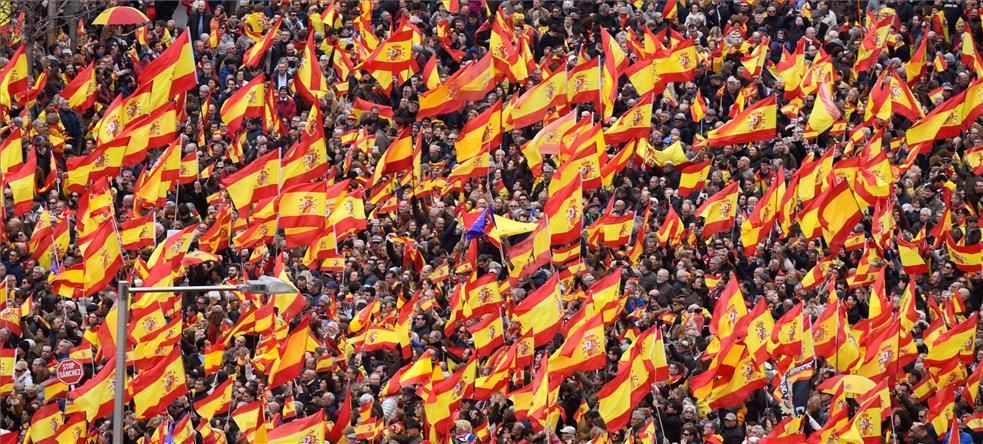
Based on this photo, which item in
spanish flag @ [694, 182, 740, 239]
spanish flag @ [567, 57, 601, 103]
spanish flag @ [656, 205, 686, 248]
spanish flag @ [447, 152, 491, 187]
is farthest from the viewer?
spanish flag @ [567, 57, 601, 103]

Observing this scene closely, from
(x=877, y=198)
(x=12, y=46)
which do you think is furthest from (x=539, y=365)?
(x=12, y=46)

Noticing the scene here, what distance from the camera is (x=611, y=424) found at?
2889 centimetres

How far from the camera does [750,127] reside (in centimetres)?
3584

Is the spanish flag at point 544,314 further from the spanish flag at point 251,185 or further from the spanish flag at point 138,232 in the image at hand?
the spanish flag at point 138,232

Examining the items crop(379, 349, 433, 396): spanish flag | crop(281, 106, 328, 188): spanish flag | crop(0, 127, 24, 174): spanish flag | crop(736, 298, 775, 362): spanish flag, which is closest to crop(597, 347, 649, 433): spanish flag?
crop(736, 298, 775, 362): spanish flag

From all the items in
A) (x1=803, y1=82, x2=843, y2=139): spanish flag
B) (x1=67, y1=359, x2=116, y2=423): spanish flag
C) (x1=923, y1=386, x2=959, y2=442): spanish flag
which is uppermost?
(x1=67, y1=359, x2=116, y2=423): spanish flag

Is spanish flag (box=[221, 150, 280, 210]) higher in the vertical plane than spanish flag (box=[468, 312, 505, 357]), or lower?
higher

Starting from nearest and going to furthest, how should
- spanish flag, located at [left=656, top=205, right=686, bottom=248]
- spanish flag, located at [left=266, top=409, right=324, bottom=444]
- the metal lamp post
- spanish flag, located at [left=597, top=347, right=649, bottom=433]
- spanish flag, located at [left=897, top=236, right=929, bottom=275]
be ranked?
1. the metal lamp post
2. spanish flag, located at [left=266, top=409, right=324, bottom=444]
3. spanish flag, located at [left=597, top=347, right=649, bottom=433]
4. spanish flag, located at [left=897, top=236, right=929, bottom=275]
5. spanish flag, located at [left=656, top=205, right=686, bottom=248]

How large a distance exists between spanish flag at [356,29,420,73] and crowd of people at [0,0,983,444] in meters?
0.25

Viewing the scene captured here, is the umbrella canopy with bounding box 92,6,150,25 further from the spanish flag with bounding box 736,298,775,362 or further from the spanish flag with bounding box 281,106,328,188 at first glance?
the spanish flag with bounding box 736,298,775,362

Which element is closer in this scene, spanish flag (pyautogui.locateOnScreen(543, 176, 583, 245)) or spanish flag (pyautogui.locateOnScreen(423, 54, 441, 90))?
spanish flag (pyautogui.locateOnScreen(543, 176, 583, 245))

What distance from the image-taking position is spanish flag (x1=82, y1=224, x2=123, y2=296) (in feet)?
104

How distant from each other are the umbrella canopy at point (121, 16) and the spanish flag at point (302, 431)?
11.4 metres

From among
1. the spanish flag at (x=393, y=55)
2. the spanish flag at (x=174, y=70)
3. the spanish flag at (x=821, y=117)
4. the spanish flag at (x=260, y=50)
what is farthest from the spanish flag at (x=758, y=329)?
the spanish flag at (x=260, y=50)
